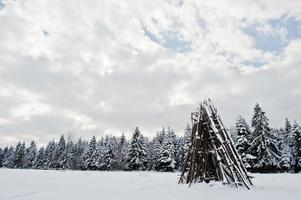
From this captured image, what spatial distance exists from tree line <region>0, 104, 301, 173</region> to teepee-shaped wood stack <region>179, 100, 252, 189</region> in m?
25.1

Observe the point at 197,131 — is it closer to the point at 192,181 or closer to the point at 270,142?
the point at 192,181

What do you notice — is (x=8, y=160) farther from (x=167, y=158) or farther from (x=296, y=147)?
(x=296, y=147)

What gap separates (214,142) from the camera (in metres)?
11.4

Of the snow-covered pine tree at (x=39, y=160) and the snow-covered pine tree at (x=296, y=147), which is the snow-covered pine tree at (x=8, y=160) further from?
the snow-covered pine tree at (x=296, y=147)

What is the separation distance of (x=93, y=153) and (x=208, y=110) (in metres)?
51.9

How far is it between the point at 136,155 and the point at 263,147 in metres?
24.1

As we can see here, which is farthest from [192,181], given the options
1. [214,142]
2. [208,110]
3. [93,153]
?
[93,153]

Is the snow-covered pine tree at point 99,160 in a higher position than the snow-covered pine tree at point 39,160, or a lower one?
lower

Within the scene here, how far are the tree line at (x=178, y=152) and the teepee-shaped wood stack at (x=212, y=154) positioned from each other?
25091 mm

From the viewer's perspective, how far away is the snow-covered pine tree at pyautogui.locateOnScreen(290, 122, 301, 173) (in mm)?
42750

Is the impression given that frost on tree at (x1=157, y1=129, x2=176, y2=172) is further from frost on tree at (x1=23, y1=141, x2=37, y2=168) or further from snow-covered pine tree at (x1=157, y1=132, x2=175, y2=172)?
frost on tree at (x1=23, y1=141, x2=37, y2=168)

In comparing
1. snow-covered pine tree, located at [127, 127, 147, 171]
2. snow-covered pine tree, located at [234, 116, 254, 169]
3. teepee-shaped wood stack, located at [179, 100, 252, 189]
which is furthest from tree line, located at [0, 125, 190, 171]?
teepee-shaped wood stack, located at [179, 100, 252, 189]

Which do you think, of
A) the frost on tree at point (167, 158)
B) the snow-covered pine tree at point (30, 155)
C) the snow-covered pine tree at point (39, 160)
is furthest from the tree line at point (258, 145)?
the snow-covered pine tree at point (30, 155)

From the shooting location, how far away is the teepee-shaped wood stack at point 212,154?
10.8 m
